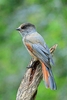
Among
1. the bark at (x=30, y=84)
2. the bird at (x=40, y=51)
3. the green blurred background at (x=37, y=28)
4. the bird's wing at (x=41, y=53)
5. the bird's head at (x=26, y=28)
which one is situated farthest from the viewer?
the green blurred background at (x=37, y=28)

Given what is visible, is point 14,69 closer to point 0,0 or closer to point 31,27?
point 0,0

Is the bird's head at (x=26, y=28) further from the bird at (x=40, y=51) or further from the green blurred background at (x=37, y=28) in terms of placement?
the green blurred background at (x=37, y=28)

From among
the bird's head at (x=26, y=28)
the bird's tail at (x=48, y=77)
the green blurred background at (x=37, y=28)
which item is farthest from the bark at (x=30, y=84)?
the green blurred background at (x=37, y=28)

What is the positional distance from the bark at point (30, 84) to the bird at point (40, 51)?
0.52 ft

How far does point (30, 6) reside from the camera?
7.67 metres

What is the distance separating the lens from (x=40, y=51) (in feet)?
19.7

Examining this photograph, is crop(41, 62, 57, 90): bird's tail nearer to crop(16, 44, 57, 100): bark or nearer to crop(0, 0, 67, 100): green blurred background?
crop(16, 44, 57, 100): bark

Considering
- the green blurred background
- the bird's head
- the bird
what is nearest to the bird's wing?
Result: the bird

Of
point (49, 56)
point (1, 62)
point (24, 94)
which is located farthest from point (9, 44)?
point (24, 94)

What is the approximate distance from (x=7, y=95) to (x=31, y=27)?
8.12 ft

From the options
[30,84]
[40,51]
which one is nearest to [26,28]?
[40,51]

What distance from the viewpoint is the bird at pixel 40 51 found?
5477 mm

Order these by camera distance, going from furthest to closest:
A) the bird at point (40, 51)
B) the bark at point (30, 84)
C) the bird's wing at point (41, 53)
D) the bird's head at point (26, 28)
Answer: the bird's head at point (26, 28) → the bird's wing at point (41, 53) → the bird at point (40, 51) → the bark at point (30, 84)

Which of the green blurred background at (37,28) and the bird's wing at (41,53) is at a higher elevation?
the green blurred background at (37,28)
